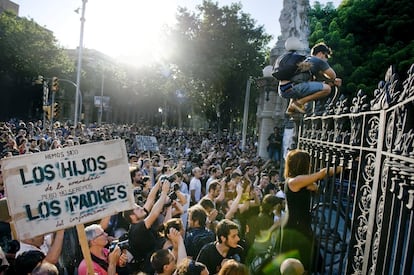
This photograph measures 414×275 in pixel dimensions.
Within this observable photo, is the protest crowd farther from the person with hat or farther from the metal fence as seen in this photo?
the person with hat

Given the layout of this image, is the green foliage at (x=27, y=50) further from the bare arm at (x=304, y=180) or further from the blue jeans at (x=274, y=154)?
the bare arm at (x=304, y=180)

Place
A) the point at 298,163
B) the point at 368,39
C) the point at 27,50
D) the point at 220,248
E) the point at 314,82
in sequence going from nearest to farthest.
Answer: the point at 298,163
the point at 220,248
the point at 314,82
the point at 368,39
the point at 27,50

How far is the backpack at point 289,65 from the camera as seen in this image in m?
4.46

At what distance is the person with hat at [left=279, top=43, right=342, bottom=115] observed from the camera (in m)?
4.35

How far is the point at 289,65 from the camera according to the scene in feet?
14.7

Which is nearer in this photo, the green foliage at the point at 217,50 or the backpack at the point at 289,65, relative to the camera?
the backpack at the point at 289,65

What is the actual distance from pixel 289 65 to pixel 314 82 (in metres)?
0.36

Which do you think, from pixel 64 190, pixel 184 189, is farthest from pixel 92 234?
pixel 184 189

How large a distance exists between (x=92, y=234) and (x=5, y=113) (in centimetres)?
5163

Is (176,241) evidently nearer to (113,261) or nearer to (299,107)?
(113,261)

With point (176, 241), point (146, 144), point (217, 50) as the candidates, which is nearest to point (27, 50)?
point (217, 50)

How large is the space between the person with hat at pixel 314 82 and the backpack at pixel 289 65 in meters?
0.09

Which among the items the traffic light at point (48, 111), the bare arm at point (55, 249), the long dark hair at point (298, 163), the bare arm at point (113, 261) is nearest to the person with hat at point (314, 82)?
the long dark hair at point (298, 163)

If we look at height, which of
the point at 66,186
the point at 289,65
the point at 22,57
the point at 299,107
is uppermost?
the point at 22,57
